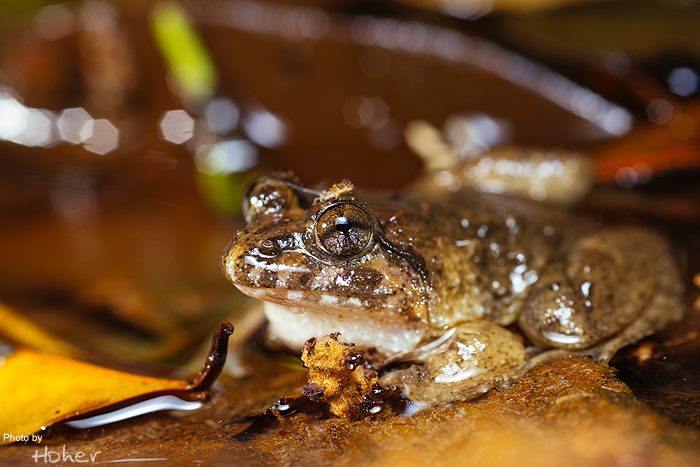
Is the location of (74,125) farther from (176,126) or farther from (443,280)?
(443,280)

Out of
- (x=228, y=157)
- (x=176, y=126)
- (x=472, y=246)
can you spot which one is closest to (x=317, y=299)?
(x=472, y=246)

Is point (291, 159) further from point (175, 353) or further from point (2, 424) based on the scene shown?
point (2, 424)

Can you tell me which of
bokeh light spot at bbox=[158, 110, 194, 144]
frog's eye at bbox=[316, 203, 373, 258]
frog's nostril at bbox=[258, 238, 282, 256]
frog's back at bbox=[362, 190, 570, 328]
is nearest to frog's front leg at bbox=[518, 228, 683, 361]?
frog's back at bbox=[362, 190, 570, 328]

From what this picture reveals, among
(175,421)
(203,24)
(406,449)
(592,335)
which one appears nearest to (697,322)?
(592,335)

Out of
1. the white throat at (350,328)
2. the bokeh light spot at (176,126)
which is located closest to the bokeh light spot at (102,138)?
the bokeh light spot at (176,126)

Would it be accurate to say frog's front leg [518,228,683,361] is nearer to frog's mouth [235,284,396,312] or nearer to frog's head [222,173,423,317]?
frog's head [222,173,423,317]

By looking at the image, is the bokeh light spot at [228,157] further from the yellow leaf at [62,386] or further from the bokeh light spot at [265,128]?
the yellow leaf at [62,386]
